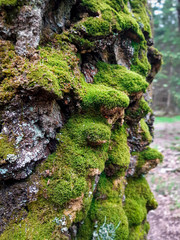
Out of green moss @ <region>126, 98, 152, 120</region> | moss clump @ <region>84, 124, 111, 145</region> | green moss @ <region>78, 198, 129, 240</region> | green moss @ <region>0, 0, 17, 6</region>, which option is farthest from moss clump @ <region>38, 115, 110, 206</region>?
green moss @ <region>0, 0, 17, 6</region>

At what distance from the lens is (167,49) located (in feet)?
60.1

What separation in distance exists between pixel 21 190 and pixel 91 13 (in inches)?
96.4

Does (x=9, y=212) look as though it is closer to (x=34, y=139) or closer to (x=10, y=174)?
(x=10, y=174)

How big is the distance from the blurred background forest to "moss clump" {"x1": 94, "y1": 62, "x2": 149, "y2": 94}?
47.9ft

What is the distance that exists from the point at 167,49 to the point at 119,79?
761 inches

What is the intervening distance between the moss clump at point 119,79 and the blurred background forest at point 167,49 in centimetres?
1460

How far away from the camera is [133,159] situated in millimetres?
2947

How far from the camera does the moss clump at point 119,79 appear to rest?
95.6 inches

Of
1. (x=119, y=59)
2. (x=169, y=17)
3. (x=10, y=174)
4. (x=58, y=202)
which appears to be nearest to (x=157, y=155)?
(x=119, y=59)

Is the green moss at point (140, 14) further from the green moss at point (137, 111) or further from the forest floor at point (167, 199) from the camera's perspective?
the forest floor at point (167, 199)

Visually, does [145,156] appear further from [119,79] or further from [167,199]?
[167,199]

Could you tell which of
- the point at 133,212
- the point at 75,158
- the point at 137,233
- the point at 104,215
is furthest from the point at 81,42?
the point at 137,233

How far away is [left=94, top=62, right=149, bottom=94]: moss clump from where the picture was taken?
2428 millimetres

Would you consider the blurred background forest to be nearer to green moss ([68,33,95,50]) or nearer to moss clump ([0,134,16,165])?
green moss ([68,33,95,50])
